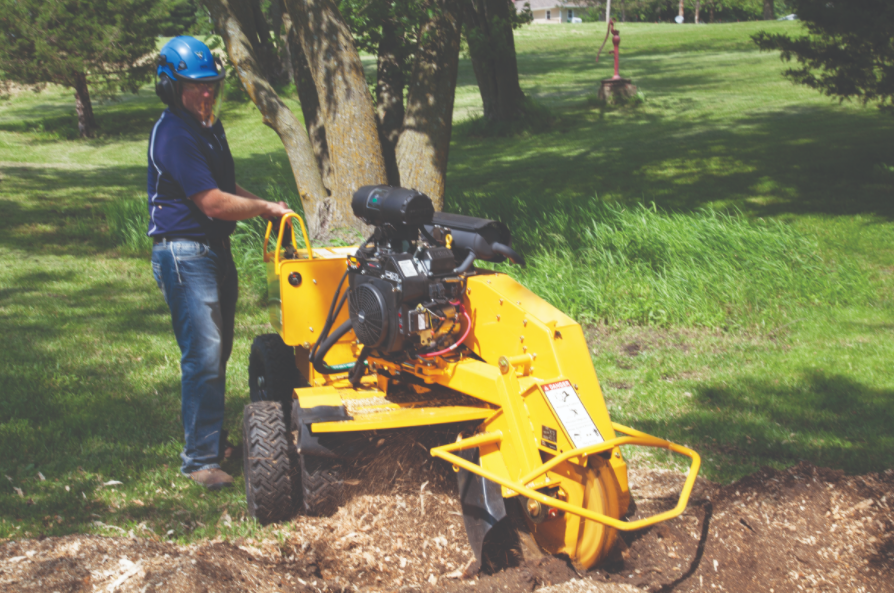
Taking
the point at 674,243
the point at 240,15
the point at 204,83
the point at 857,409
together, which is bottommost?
the point at 857,409

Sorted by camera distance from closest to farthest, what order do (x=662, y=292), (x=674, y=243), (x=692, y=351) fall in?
1. (x=692, y=351)
2. (x=662, y=292)
3. (x=674, y=243)

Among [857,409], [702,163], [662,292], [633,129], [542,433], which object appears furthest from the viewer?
[633,129]

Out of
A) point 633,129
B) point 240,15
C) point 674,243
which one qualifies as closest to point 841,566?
point 674,243

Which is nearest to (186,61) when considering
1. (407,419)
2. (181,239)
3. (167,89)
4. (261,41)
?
(167,89)

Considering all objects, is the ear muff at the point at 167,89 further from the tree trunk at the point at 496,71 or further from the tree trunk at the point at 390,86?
the tree trunk at the point at 496,71

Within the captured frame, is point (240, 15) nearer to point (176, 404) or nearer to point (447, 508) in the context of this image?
point (176, 404)

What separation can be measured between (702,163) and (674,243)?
5.57 m

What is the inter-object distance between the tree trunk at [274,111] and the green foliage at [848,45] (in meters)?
6.78

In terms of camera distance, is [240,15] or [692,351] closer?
[692,351]

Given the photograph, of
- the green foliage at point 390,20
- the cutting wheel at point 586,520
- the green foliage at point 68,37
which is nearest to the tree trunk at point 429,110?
the green foliage at point 390,20

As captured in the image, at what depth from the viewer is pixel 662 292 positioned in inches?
270

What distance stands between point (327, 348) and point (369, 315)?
1.82ft

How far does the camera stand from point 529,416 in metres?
2.92

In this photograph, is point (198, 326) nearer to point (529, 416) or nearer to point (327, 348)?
point (327, 348)
